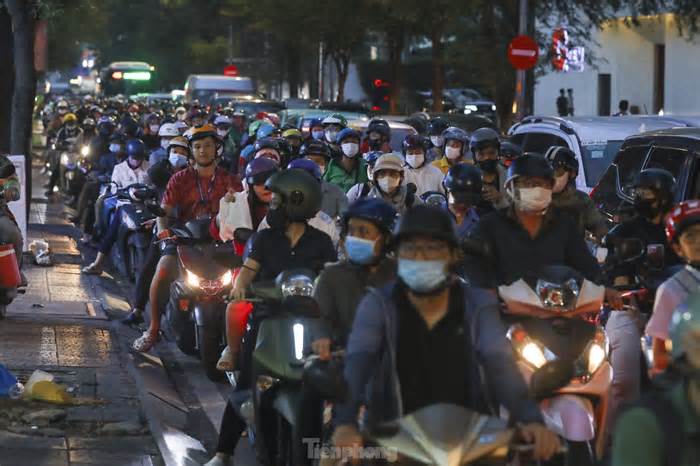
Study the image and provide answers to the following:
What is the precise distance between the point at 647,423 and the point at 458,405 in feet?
3.37

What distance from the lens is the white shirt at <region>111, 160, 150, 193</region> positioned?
1819 centimetres

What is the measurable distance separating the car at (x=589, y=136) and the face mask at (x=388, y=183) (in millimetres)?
3960

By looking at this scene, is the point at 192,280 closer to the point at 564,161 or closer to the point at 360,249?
the point at 564,161

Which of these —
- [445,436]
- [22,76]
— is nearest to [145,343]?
[445,436]

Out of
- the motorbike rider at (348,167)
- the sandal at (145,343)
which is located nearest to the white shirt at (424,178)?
the motorbike rider at (348,167)

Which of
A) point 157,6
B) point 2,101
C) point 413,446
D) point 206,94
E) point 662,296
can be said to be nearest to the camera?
point 413,446

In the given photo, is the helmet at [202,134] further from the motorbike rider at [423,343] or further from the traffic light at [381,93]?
the traffic light at [381,93]

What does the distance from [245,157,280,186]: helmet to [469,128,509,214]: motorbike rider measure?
4.41 ft

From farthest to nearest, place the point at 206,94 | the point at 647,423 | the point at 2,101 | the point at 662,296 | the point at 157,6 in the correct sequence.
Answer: the point at 157,6, the point at 206,94, the point at 2,101, the point at 662,296, the point at 647,423

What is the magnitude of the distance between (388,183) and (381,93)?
29.0 metres

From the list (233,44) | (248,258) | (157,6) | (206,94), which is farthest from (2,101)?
(157,6)

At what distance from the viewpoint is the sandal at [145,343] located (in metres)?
12.4

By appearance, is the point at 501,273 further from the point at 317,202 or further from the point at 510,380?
the point at 510,380

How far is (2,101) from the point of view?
→ 67.8 ft
